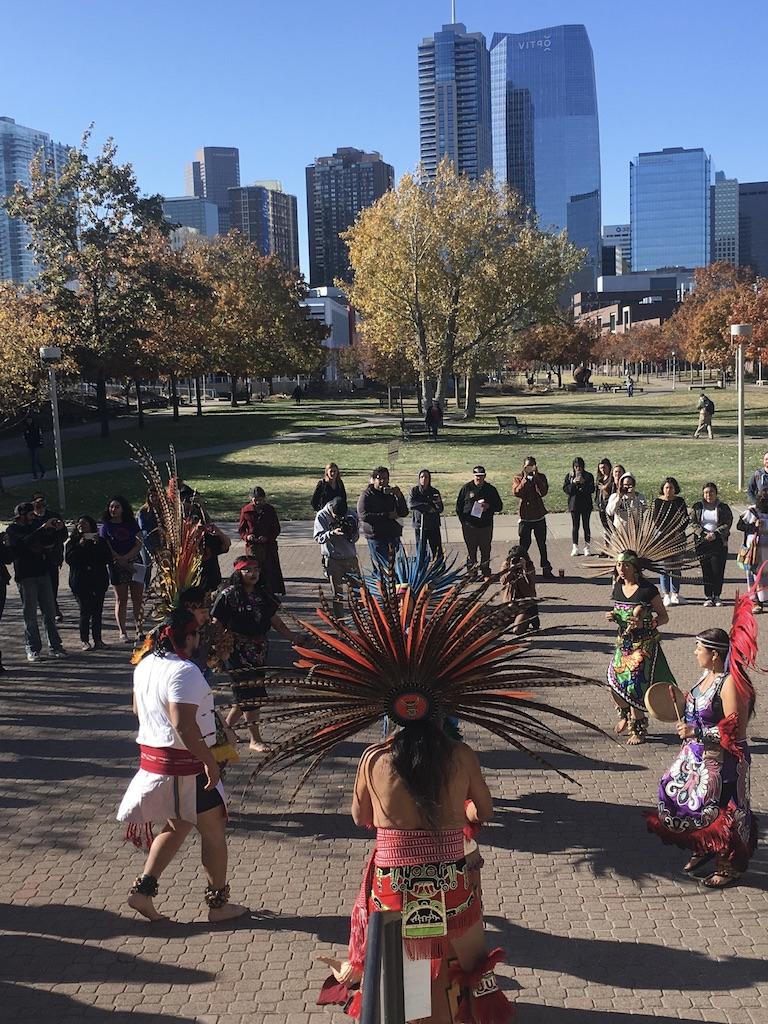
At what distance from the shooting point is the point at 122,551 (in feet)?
39.2

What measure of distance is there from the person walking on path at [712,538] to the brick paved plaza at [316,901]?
426 cm

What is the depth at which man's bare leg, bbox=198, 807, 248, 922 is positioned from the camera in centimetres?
555

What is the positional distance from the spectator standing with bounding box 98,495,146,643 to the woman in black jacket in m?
0.40

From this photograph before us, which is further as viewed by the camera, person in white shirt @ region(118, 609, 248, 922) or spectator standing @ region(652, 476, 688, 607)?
spectator standing @ region(652, 476, 688, 607)

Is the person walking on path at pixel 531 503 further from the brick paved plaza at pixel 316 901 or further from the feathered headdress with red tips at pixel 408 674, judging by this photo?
the feathered headdress with red tips at pixel 408 674

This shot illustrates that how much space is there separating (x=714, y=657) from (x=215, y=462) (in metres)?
26.7

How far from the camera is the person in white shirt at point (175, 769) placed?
5.35m

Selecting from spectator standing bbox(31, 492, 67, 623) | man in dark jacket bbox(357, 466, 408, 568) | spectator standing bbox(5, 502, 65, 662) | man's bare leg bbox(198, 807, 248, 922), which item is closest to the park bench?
man in dark jacket bbox(357, 466, 408, 568)

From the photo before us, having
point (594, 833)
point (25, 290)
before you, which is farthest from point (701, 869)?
point (25, 290)

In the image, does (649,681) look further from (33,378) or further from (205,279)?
(205,279)

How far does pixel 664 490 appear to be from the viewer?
41.1ft

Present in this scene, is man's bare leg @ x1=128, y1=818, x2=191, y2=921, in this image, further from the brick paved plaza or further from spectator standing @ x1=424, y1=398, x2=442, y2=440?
spectator standing @ x1=424, y1=398, x2=442, y2=440

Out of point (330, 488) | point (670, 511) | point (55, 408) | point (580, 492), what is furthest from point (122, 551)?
point (55, 408)

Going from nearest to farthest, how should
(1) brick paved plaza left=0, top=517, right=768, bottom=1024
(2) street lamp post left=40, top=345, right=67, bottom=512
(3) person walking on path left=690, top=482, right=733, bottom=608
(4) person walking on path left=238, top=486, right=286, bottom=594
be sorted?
(1) brick paved plaza left=0, top=517, right=768, bottom=1024
(4) person walking on path left=238, top=486, right=286, bottom=594
(3) person walking on path left=690, top=482, right=733, bottom=608
(2) street lamp post left=40, top=345, right=67, bottom=512
